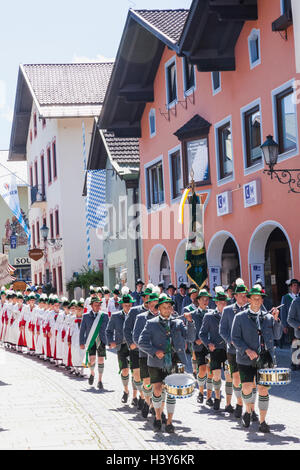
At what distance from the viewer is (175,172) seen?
29250 mm

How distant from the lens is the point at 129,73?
30172 millimetres

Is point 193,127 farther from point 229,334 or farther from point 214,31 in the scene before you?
point 229,334

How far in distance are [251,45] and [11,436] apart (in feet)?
47.4

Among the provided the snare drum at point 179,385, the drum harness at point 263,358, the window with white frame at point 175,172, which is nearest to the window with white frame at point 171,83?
the window with white frame at point 175,172

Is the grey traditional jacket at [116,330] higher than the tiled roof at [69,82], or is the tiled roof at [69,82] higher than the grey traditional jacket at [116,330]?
the tiled roof at [69,82]

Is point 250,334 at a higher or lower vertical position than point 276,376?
higher

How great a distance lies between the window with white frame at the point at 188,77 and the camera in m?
27.5

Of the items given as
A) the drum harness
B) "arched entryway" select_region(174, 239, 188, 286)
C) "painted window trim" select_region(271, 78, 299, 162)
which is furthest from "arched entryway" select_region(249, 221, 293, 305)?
the drum harness

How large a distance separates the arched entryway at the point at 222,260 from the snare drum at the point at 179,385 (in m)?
13.6

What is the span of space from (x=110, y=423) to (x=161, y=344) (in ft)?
4.62

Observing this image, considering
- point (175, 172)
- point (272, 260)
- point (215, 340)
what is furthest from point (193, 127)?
point (215, 340)

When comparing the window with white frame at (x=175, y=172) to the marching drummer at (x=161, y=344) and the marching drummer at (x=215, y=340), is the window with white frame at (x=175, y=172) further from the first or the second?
the marching drummer at (x=161, y=344)
